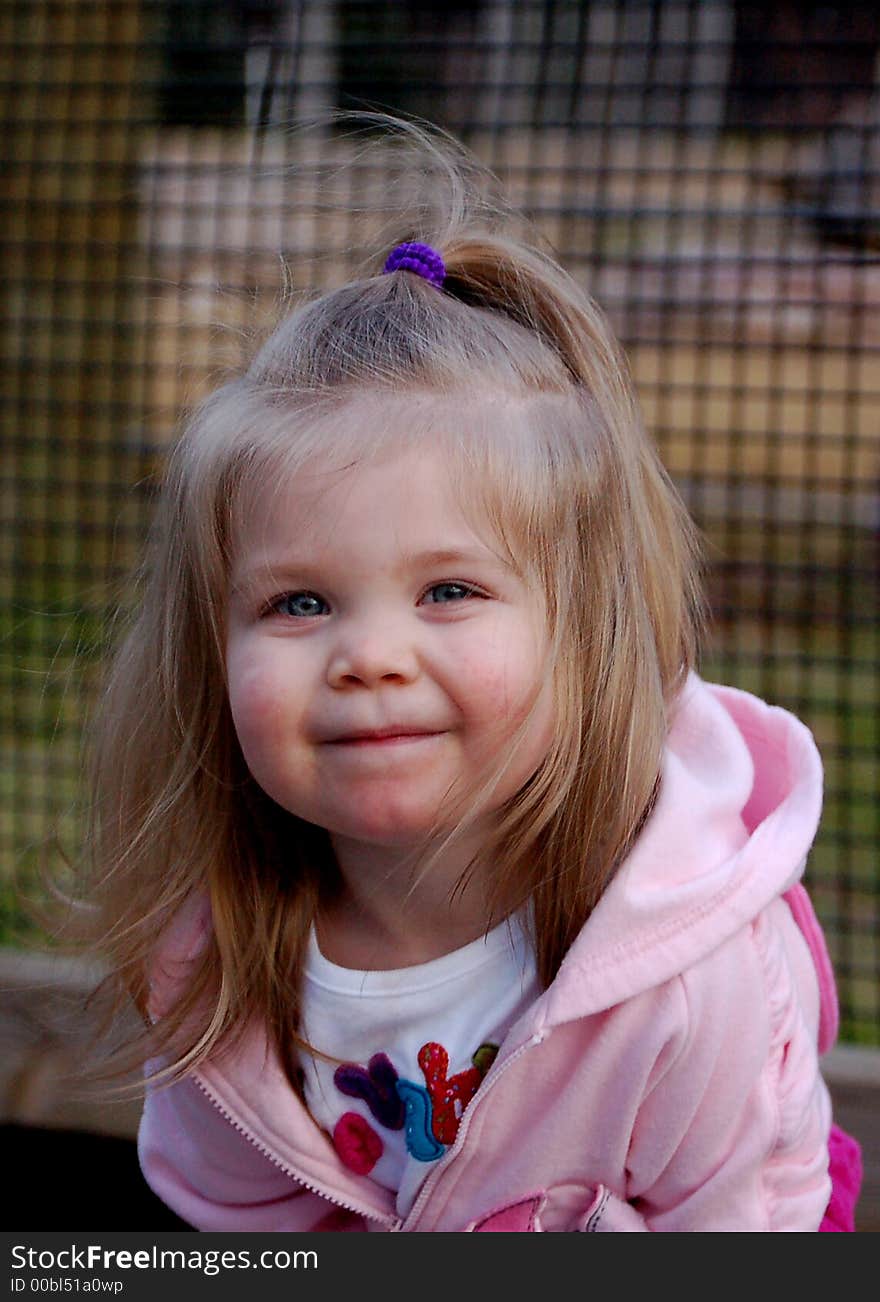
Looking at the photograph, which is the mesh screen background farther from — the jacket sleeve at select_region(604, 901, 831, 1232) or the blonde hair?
the jacket sleeve at select_region(604, 901, 831, 1232)

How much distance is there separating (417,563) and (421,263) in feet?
0.90

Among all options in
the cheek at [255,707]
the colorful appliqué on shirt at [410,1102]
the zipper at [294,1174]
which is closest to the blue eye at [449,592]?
the cheek at [255,707]

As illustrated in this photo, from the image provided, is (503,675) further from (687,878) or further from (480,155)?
(480,155)

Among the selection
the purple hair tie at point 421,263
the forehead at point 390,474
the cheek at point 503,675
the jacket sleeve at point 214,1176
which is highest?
the purple hair tie at point 421,263

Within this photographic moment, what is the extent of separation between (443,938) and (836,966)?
1423 millimetres

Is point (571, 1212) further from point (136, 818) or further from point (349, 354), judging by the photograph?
point (349, 354)

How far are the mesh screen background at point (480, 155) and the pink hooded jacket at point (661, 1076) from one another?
0.50 meters

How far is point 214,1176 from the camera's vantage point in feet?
4.22

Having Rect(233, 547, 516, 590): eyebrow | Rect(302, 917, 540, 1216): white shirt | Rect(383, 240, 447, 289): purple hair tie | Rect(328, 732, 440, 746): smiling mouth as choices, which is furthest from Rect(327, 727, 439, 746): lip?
Rect(383, 240, 447, 289): purple hair tie

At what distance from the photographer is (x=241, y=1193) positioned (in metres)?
1.28

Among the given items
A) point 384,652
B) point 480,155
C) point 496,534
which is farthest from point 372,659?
point 480,155

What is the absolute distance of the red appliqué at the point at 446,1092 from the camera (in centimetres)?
115

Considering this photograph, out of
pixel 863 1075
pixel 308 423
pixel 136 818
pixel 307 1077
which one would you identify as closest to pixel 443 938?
pixel 307 1077

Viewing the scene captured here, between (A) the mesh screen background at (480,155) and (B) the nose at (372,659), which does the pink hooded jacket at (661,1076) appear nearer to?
(B) the nose at (372,659)
